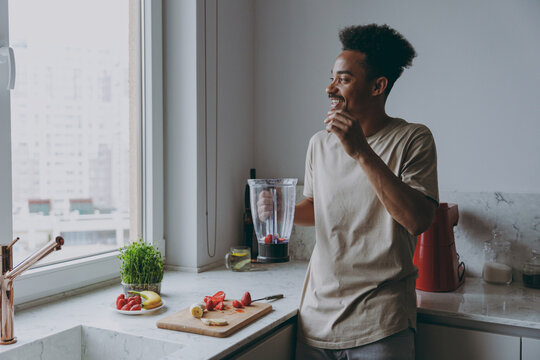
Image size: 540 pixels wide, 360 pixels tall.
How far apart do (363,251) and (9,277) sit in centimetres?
A: 91

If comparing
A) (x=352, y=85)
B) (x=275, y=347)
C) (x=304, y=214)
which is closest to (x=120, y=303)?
(x=275, y=347)

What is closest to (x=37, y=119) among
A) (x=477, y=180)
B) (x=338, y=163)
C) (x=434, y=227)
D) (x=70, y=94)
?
(x=70, y=94)

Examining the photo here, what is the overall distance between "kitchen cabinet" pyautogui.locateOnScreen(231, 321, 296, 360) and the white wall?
3.12 ft

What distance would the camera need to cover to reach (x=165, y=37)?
6.89 ft

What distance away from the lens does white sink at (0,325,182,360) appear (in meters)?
1.26

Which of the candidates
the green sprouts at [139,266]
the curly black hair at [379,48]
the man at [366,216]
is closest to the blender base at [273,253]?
the man at [366,216]

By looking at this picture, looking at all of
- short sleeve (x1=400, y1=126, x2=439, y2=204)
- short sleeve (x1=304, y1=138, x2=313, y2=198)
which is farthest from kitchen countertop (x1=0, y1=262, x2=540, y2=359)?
short sleeve (x1=400, y1=126, x2=439, y2=204)

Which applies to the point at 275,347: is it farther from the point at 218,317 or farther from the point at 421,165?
the point at 421,165

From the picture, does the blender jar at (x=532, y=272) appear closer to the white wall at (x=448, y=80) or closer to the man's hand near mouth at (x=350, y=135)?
the white wall at (x=448, y=80)

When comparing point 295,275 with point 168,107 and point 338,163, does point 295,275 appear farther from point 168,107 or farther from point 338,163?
point 168,107

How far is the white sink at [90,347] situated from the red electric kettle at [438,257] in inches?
37.3

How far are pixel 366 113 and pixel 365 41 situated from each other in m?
0.20

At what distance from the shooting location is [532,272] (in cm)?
183

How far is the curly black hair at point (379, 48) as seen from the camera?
4.67 ft
